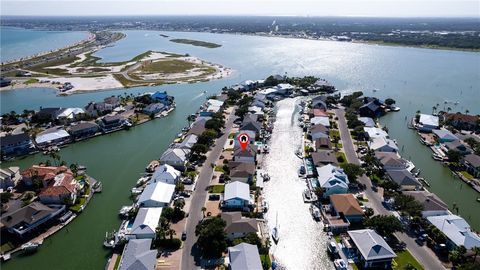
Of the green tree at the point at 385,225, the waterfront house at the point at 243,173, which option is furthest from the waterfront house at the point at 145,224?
the green tree at the point at 385,225

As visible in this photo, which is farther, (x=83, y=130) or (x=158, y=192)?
(x=83, y=130)

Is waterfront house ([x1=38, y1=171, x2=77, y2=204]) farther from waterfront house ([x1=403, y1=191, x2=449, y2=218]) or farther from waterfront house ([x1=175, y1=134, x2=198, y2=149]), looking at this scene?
waterfront house ([x1=403, y1=191, x2=449, y2=218])

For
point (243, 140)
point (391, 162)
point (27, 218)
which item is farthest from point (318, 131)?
point (27, 218)

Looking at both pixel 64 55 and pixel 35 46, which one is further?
pixel 35 46

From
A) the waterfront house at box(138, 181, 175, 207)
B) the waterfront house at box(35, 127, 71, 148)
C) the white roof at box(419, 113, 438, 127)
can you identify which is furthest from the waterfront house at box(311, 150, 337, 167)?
the waterfront house at box(35, 127, 71, 148)

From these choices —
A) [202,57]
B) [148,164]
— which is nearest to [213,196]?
[148,164]

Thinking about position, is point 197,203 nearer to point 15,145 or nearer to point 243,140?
point 243,140

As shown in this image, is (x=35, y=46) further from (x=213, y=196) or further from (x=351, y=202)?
(x=351, y=202)

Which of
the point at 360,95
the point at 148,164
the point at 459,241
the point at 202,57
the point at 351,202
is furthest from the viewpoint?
the point at 202,57
